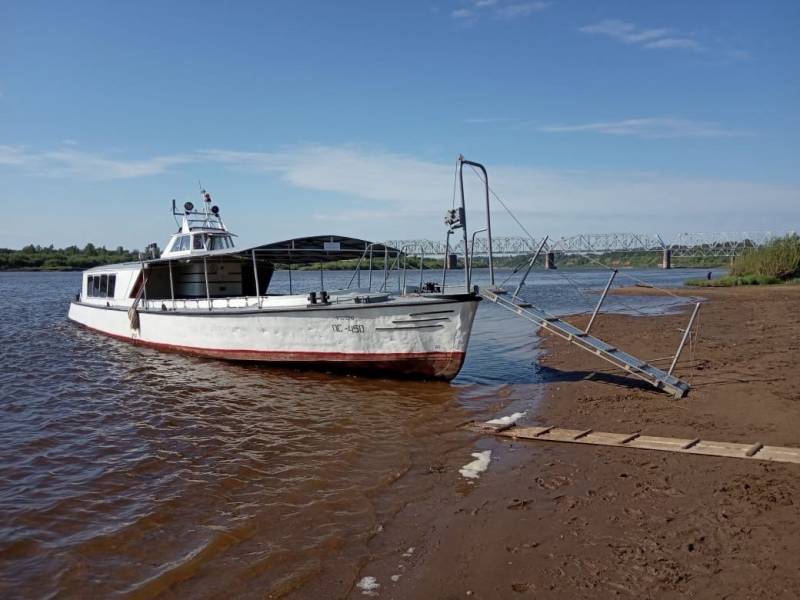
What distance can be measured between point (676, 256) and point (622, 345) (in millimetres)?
138881

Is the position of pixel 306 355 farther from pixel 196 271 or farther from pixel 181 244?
pixel 181 244

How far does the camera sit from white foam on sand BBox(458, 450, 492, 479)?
766 cm

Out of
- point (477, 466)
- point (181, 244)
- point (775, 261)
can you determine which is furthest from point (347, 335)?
point (775, 261)

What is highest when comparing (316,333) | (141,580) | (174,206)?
(174,206)

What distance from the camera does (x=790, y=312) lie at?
2375 cm

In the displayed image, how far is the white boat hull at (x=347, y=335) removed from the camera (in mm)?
12938

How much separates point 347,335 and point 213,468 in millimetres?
5939

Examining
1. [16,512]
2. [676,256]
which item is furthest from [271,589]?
[676,256]

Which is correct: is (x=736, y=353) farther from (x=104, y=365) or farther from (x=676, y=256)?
(x=676, y=256)

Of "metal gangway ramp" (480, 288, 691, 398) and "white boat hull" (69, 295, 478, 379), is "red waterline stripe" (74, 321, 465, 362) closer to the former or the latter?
"white boat hull" (69, 295, 478, 379)

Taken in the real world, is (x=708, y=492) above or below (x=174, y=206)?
below

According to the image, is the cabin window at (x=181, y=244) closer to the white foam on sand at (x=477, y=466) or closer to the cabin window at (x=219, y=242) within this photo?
the cabin window at (x=219, y=242)

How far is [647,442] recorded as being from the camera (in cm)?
828

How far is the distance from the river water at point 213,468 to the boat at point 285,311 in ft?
2.22
